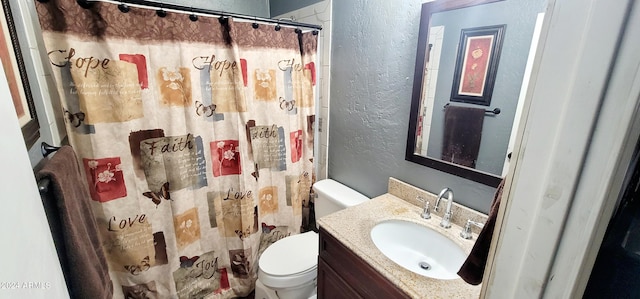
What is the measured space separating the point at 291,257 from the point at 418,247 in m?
0.75

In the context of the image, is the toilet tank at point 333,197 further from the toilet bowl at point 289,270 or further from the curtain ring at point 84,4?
the curtain ring at point 84,4

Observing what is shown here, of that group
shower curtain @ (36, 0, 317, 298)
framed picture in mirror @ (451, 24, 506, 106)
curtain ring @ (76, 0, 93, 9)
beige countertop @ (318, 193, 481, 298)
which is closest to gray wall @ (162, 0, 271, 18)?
shower curtain @ (36, 0, 317, 298)

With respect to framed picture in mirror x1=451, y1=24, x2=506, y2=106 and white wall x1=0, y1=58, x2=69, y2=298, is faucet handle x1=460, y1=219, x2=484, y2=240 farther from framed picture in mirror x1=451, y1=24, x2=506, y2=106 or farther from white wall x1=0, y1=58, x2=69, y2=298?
white wall x1=0, y1=58, x2=69, y2=298

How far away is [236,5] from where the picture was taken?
6.65ft

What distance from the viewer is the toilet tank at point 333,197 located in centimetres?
161

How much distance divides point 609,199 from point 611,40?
7.3 inches

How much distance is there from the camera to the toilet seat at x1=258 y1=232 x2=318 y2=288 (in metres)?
1.42

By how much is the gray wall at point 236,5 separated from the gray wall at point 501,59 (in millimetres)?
1539

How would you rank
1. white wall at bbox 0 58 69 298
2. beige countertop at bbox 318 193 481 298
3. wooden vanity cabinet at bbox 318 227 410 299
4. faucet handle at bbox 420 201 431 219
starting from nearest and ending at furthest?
1. white wall at bbox 0 58 69 298
2. beige countertop at bbox 318 193 481 298
3. wooden vanity cabinet at bbox 318 227 410 299
4. faucet handle at bbox 420 201 431 219

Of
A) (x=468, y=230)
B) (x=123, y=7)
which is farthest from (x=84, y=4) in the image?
(x=468, y=230)

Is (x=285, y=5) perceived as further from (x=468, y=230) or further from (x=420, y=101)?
(x=468, y=230)

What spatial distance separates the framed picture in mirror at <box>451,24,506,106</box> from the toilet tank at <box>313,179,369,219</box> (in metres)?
0.82

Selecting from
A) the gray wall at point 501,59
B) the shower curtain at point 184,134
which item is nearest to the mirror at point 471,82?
the gray wall at point 501,59

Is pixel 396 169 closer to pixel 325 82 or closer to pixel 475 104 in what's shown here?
pixel 475 104
